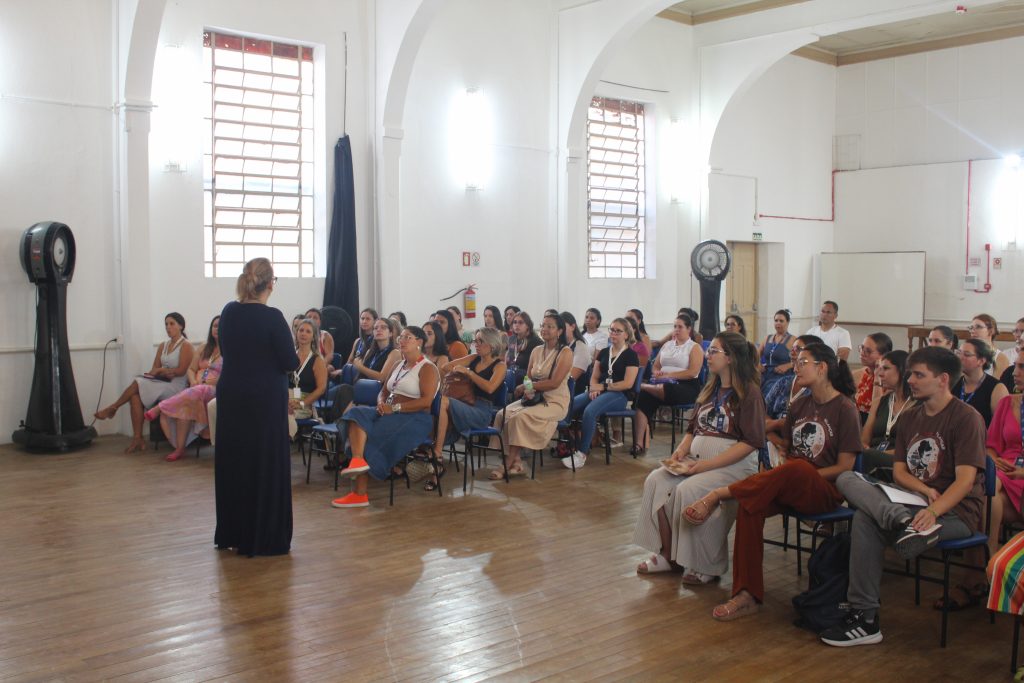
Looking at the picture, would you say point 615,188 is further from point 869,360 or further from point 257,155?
point 869,360

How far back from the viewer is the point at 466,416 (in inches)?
252

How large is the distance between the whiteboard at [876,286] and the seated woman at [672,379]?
7.12 metres

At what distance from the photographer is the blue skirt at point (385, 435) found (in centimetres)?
584

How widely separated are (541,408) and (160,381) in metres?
3.35

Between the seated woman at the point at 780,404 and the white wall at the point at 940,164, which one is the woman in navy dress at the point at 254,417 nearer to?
the seated woman at the point at 780,404

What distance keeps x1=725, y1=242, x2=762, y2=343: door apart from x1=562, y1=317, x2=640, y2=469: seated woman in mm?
6821

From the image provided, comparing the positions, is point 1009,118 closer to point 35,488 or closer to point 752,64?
point 752,64

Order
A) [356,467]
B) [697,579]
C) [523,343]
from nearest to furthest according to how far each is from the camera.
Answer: [697,579]
[356,467]
[523,343]

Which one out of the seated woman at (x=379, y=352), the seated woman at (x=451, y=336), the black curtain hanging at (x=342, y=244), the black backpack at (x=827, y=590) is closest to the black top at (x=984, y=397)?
the black backpack at (x=827, y=590)

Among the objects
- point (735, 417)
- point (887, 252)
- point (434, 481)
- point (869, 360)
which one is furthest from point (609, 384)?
point (887, 252)

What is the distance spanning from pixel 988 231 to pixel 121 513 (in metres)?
12.4

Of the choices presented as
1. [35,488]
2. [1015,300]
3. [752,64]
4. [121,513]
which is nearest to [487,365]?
[121,513]

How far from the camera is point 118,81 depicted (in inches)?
316

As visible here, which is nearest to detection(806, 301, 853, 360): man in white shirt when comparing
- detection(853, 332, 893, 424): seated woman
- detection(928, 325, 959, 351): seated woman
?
detection(928, 325, 959, 351): seated woman
